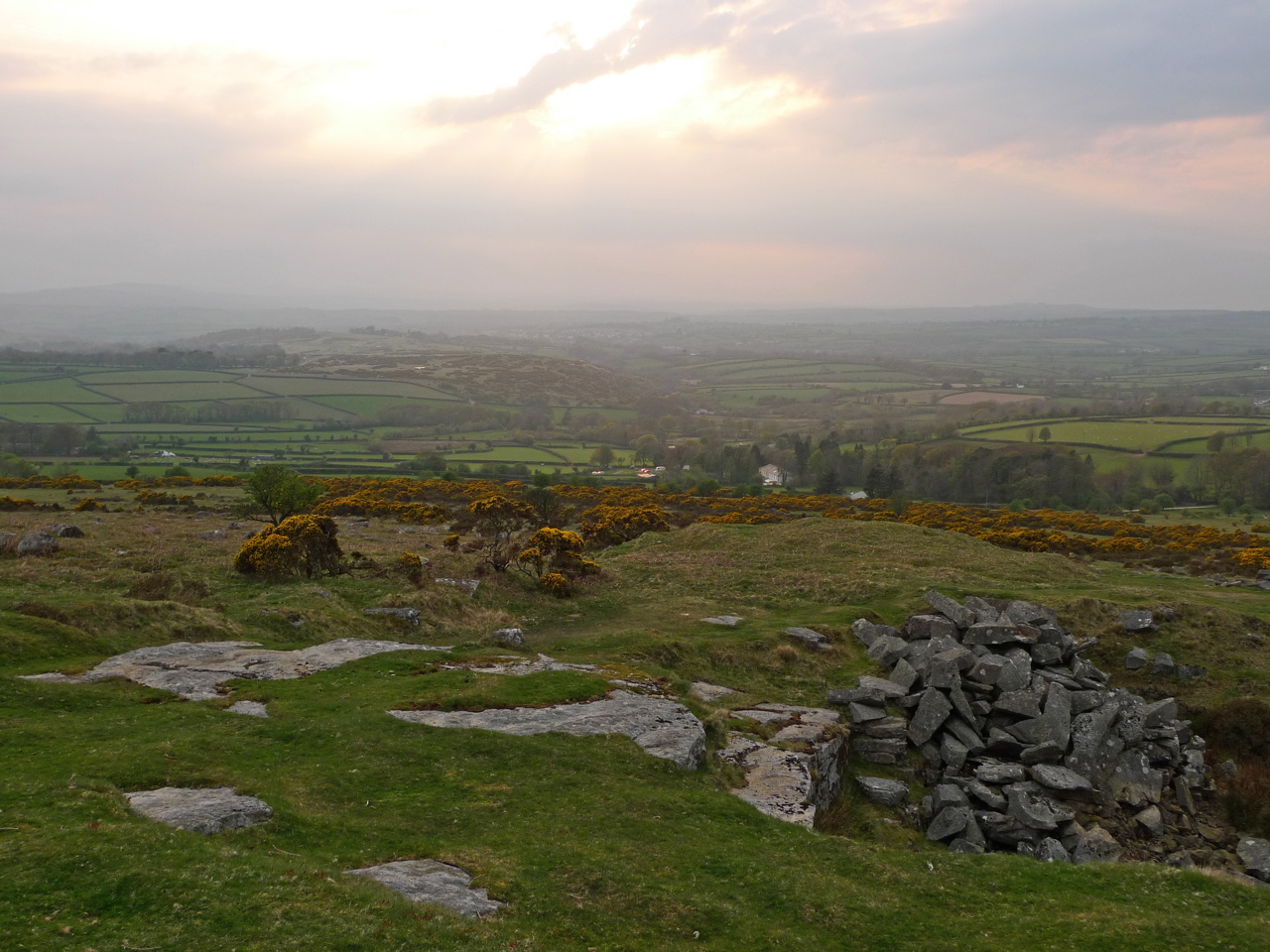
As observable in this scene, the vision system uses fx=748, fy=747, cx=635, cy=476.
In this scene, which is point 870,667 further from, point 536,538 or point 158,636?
point 158,636

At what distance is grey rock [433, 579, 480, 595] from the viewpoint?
38.2m

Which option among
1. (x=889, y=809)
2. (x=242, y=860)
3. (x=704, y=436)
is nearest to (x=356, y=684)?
(x=242, y=860)

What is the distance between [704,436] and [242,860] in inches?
7155

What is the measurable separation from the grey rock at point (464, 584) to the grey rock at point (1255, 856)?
31.4 m

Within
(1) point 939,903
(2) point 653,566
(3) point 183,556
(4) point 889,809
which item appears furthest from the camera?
(2) point 653,566

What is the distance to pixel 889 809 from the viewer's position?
24.9m

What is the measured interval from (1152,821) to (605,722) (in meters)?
19.0

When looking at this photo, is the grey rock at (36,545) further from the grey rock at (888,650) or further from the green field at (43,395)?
the green field at (43,395)

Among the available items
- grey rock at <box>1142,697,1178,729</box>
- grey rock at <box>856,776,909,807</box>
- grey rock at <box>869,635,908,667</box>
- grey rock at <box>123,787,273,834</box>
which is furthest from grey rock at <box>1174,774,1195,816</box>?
grey rock at <box>123,787,273,834</box>

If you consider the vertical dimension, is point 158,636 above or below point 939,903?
above

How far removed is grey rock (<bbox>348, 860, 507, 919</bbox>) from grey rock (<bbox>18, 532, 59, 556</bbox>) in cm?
3456

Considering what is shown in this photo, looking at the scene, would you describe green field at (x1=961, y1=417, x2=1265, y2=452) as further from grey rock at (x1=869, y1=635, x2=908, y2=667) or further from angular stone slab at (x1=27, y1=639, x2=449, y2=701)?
angular stone slab at (x1=27, y1=639, x2=449, y2=701)

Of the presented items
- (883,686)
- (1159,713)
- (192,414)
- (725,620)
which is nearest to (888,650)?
(883,686)

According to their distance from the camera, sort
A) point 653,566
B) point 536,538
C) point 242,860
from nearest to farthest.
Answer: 1. point 242,860
2. point 536,538
3. point 653,566
